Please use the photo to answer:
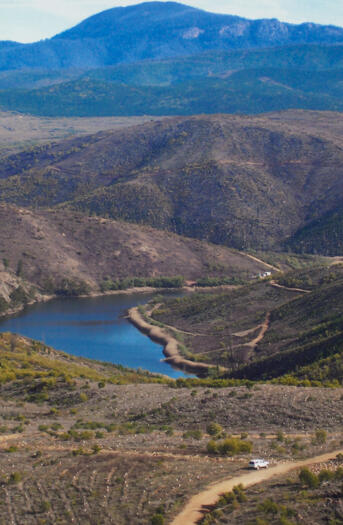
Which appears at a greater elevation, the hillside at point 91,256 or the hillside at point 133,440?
the hillside at point 133,440

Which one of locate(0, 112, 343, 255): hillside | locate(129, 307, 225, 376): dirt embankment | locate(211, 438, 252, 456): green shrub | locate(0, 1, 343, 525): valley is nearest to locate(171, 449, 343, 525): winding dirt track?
locate(0, 1, 343, 525): valley

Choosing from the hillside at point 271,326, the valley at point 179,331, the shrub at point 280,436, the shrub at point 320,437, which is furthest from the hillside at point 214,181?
the shrub at point 320,437

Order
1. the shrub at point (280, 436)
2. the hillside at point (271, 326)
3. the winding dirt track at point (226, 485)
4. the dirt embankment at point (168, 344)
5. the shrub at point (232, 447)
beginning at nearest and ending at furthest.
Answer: the winding dirt track at point (226, 485), the shrub at point (232, 447), the shrub at point (280, 436), the hillside at point (271, 326), the dirt embankment at point (168, 344)

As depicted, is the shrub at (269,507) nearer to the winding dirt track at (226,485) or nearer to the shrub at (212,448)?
the winding dirt track at (226,485)

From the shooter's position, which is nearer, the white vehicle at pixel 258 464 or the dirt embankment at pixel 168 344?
the white vehicle at pixel 258 464

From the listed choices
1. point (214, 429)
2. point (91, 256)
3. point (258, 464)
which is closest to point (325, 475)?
point (258, 464)

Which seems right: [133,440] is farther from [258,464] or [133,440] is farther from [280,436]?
[258,464]
